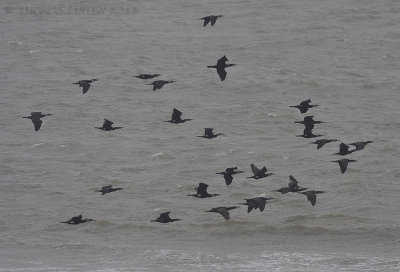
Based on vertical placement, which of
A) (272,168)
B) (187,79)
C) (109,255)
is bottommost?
(109,255)

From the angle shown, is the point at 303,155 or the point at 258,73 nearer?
the point at 303,155

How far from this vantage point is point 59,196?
55.9m

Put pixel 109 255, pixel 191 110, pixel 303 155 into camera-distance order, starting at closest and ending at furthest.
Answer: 1. pixel 109 255
2. pixel 303 155
3. pixel 191 110

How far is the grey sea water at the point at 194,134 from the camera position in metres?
50.5

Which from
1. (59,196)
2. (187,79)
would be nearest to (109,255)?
(59,196)

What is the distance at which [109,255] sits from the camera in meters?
48.5

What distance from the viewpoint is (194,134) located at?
205 feet

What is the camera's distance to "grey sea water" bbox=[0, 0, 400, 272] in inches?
1988

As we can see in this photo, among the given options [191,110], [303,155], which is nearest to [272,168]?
[303,155]

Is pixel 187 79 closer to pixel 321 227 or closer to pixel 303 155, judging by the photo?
pixel 303 155

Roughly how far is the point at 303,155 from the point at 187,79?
42.4ft

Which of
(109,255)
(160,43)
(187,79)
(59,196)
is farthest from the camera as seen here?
(160,43)

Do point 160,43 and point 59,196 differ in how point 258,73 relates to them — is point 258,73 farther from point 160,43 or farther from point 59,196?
point 59,196

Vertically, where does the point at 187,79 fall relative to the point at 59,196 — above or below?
above
